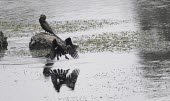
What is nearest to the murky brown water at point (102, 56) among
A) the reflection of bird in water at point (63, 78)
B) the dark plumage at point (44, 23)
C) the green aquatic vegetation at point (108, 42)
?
the green aquatic vegetation at point (108, 42)

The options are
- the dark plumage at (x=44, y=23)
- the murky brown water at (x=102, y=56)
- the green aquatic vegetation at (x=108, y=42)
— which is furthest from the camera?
the dark plumage at (x=44, y=23)

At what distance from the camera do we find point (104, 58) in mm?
30859

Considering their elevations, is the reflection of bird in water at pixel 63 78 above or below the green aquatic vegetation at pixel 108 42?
above

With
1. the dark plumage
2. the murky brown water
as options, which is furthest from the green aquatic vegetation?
the dark plumage

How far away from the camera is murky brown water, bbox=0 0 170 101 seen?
2277 centimetres

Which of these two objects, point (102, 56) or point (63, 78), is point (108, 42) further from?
point (63, 78)

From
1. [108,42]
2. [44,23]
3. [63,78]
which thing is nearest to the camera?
[63,78]

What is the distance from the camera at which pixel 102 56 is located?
104 ft

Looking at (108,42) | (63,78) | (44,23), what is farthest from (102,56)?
(44,23)

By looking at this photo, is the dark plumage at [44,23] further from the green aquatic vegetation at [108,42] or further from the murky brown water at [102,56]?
the green aquatic vegetation at [108,42]

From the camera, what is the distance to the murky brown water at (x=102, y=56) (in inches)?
896

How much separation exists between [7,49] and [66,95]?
1551cm

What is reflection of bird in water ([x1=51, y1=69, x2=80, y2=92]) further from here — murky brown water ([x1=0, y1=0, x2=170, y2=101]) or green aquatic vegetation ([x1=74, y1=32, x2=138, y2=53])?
green aquatic vegetation ([x1=74, y1=32, x2=138, y2=53])

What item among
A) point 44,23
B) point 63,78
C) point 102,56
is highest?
point 63,78
